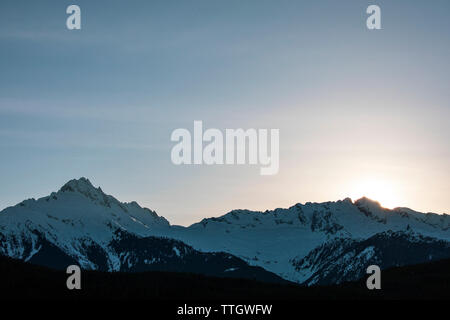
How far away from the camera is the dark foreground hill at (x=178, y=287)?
76125 millimetres

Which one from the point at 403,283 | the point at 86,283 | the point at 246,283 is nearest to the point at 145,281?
the point at 86,283

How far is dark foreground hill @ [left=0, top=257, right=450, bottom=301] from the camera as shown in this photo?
250 ft

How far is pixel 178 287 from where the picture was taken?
269ft
